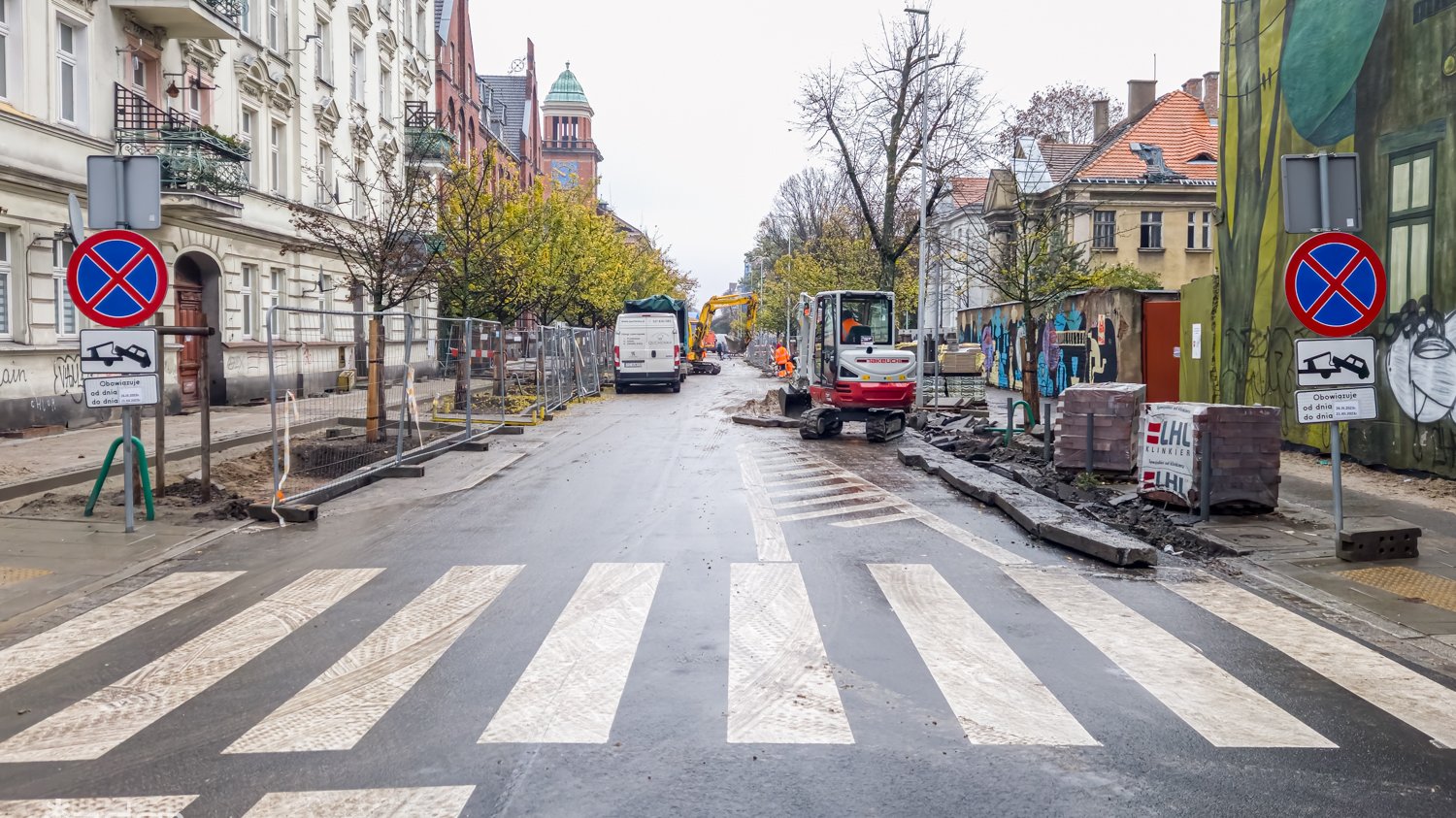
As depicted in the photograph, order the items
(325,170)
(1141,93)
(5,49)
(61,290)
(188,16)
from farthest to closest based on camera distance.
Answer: (1141,93) → (325,170) → (188,16) → (61,290) → (5,49)

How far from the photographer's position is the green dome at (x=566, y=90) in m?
109

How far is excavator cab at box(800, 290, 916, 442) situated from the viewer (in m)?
20.2

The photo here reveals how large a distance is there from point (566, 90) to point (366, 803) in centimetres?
11121

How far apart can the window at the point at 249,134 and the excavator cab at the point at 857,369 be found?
13638mm

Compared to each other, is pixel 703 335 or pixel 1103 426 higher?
pixel 703 335

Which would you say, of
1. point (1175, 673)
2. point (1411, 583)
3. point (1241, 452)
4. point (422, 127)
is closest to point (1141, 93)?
point (422, 127)

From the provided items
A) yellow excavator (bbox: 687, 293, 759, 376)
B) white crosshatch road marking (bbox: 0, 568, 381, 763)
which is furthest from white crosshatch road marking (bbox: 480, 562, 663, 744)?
yellow excavator (bbox: 687, 293, 759, 376)

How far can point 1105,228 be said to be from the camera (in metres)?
43.5

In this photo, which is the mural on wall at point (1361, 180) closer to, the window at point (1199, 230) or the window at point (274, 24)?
the window at point (274, 24)

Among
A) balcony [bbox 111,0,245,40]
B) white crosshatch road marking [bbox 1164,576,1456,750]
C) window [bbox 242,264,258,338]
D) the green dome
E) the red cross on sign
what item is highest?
the green dome

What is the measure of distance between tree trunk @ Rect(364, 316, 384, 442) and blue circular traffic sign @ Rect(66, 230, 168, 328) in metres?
4.42

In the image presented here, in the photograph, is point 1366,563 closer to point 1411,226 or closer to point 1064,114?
point 1411,226

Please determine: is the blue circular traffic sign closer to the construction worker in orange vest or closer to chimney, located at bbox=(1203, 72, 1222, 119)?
the construction worker in orange vest

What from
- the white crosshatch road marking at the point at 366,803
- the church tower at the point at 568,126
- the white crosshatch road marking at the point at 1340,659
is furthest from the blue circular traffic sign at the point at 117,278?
the church tower at the point at 568,126
